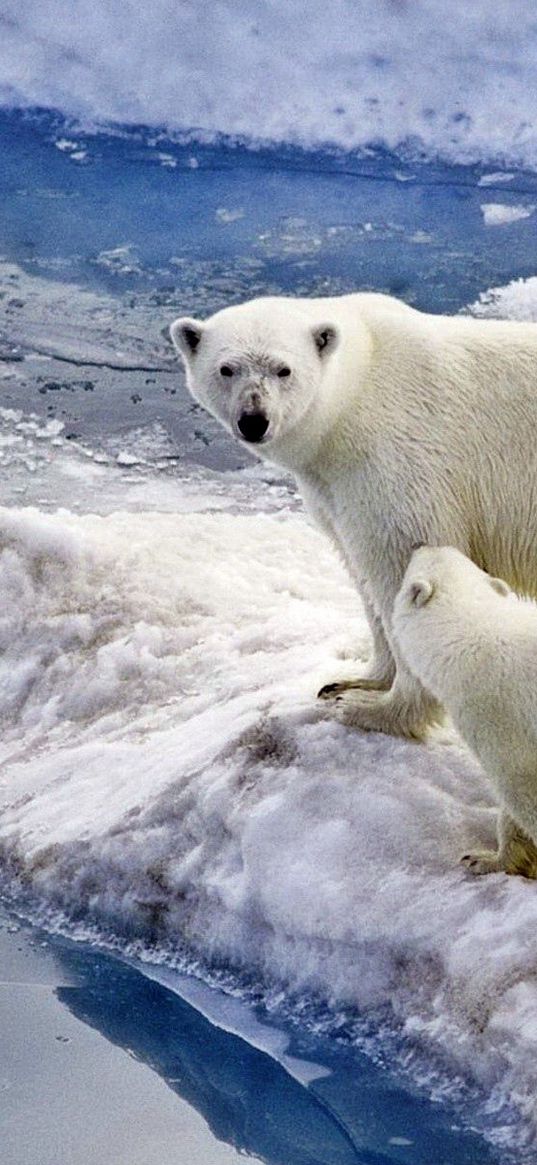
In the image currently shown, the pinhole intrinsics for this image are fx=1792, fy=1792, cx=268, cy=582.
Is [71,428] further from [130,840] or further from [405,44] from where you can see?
[405,44]

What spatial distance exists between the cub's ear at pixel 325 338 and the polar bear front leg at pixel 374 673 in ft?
2.16

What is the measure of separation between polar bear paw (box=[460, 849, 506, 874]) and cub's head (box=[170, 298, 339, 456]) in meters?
1.06

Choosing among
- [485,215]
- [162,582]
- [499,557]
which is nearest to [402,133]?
[485,215]

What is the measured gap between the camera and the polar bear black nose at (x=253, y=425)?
4.06 m

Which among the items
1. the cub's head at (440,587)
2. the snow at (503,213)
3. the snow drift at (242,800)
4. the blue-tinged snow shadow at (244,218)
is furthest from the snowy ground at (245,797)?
the snow at (503,213)

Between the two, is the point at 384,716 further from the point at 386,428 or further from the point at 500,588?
the point at 386,428

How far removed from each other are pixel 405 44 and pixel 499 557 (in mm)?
7852

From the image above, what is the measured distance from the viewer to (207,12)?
11875mm

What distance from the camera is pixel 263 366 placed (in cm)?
413

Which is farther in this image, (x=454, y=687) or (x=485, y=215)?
(x=485, y=215)

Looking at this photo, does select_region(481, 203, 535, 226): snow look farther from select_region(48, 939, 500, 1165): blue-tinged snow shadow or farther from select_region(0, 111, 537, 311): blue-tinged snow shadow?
select_region(48, 939, 500, 1165): blue-tinged snow shadow

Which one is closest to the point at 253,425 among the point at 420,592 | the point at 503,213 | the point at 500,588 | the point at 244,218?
the point at 420,592

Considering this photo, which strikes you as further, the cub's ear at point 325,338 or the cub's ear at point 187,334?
the cub's ear at point 187,334

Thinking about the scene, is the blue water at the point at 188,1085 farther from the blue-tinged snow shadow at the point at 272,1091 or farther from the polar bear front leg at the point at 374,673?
the polar bear front leg at the point at 374,673
